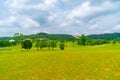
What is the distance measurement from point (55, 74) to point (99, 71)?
6.26m

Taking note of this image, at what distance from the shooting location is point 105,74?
96.6 feet

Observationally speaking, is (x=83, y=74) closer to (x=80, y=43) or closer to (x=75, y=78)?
(x=75, y=78)

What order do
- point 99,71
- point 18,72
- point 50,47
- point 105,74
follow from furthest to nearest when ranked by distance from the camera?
point 50,47
point 18,72
point 99,71
point 105,74

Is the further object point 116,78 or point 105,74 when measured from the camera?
point 105,74

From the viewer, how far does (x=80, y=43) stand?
→ 568 feet

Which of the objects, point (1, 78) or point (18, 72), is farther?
point (18, 72)

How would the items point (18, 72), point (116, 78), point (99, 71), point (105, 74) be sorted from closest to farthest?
point (116, 78) < point (105, 74) < point (99, 71) < point (18, 72)

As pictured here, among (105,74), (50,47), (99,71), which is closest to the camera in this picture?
(105,74)

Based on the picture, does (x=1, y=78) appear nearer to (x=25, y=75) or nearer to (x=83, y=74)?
(x=25, y=75)

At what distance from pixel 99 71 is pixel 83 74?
2687 mm

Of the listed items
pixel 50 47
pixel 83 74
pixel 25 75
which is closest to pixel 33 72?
pixel 25 75

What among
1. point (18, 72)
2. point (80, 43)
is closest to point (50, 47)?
point (80, 43)

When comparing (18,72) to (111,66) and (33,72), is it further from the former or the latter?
(111,66)

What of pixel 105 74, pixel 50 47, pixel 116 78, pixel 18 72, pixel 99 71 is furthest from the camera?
pixel 50 47
